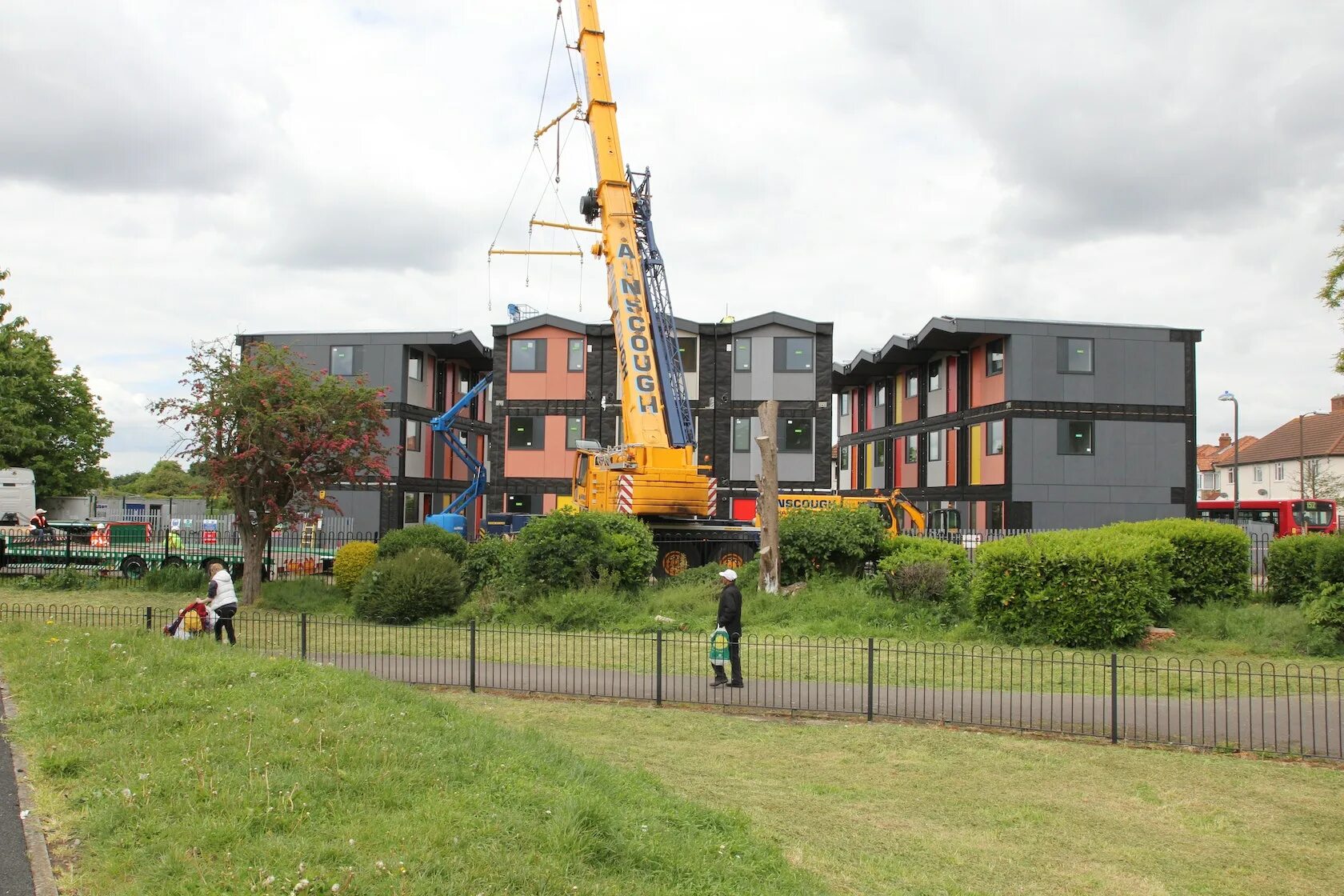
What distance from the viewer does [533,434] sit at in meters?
39.0

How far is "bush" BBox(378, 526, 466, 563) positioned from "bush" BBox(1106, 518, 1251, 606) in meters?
13.3

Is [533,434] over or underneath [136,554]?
over

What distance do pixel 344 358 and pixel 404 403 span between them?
3.02 metres

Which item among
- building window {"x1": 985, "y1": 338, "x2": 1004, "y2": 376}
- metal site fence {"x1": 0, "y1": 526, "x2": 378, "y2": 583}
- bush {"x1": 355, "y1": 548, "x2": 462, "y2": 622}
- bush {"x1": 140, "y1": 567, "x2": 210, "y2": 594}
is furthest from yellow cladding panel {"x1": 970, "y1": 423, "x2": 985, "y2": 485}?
bush {"x1": 140, "y1": 567, "x2": 210, "y2": 594}

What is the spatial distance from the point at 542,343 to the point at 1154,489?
2274cm

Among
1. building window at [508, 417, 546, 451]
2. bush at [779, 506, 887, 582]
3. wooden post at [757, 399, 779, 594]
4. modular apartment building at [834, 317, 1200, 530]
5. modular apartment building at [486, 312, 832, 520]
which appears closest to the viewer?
wooden post at [757, 399, 779, 594]

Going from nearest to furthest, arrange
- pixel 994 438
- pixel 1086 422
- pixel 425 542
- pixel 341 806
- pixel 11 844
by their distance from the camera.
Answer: pixel 11 844 → pixel 341 806 → pixel 425 542 → pixel 1086 422 → pixel 994 438

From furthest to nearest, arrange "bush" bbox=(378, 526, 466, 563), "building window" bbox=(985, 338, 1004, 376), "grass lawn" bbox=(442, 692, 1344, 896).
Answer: "building window" bbox=(985, 338, 1004, 376) → "bush" bbox=(378, 526, 466, 563) → "grass lawn" bbox=(442, 692, 1344, 896)

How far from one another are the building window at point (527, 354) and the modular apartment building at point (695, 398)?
3cm

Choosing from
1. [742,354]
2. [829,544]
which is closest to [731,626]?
[829,544]

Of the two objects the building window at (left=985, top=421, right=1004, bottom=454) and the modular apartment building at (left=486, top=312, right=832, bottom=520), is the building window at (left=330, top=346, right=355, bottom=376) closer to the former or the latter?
the modular apartment building at (left=486, top=312, right=832, bottom=520)

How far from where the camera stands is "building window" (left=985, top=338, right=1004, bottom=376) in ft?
120

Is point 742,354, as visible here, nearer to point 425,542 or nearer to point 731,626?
point 425,542

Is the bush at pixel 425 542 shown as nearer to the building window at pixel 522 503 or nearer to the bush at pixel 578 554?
the bush at pixel 578 554
